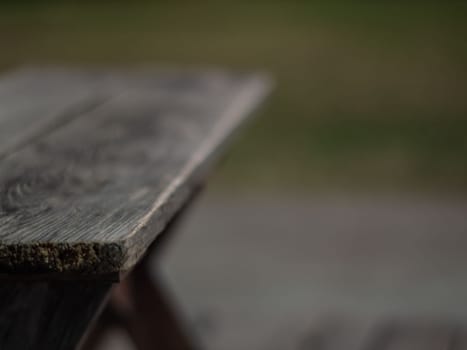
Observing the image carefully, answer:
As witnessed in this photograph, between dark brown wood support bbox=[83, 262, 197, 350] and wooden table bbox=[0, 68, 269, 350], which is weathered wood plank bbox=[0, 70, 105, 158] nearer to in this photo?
wooden table bbox=[0, 68, 269, 350]

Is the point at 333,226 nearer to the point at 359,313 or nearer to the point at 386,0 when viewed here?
the point at 359,313

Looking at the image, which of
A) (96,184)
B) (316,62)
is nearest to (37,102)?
(96,184)

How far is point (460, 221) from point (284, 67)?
385 centimetres

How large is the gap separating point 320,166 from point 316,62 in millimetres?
2862

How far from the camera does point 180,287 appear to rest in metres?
3.35

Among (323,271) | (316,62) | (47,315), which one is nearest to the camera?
(47,315)

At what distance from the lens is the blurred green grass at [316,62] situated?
17.2 feet

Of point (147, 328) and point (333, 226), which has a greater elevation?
point (147, 328)

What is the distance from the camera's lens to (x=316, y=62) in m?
7.91

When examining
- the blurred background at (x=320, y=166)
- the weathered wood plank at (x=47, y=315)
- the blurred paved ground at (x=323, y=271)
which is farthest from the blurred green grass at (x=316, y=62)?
the weathered wood plank at (x=47, y=315)

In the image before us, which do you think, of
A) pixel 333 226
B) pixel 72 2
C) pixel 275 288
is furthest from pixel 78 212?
pixel 72 2

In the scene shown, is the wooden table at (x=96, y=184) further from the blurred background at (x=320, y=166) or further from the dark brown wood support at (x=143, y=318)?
the blurred background at (x=320, y=166)

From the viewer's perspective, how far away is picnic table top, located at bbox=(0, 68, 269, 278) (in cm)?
103

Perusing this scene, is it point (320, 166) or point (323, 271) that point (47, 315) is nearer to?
point (323, 271)
